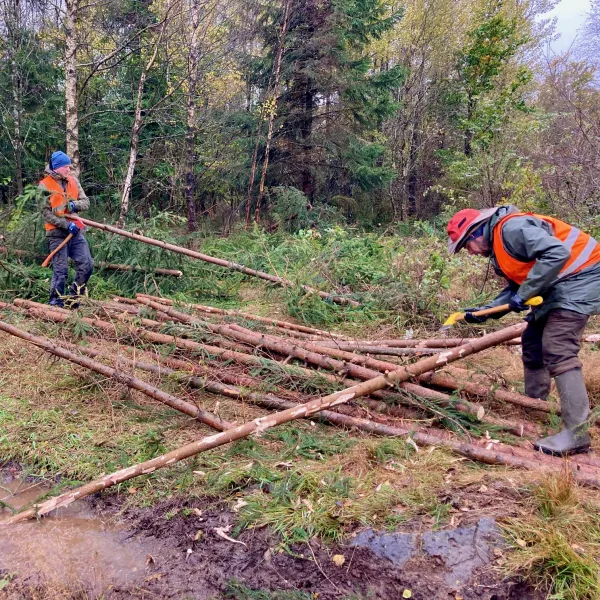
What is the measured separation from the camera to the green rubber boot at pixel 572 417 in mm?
3141

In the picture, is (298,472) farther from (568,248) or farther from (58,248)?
(58,248)

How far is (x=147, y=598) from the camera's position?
236cm

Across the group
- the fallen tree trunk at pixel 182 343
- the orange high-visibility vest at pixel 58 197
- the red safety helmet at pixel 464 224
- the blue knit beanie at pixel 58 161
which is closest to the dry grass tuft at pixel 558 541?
the red safety helmet at pixel 464 224

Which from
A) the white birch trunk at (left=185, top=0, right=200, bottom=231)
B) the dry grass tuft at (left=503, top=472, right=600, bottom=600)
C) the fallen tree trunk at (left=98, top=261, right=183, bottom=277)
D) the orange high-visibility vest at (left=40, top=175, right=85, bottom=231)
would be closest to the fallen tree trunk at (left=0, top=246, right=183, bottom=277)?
the fallen tree trunk at (left=98, top=261, right=183, bottom=277)

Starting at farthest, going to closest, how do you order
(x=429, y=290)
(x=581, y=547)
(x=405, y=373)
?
(x=429, y=290)
(x=405, y=373)
(x=581, y=547)

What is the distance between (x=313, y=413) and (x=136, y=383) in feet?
5.32

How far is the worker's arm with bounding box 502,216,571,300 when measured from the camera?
3.04 m

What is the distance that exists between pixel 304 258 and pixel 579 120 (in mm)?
4645

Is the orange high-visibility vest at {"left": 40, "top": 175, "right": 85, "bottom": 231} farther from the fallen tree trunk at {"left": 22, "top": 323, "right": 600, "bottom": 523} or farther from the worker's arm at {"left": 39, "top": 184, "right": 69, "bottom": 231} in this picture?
the fallen tree trunk at {"left": 22, "top": 323, "right": 600, "bottom": 523}

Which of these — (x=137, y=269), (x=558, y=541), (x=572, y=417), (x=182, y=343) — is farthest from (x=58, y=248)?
(x=558, y=541)

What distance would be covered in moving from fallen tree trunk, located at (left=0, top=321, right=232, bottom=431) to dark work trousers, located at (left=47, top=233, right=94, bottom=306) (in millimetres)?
1594

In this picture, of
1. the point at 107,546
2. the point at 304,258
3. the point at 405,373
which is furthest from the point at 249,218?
the point at 107,546

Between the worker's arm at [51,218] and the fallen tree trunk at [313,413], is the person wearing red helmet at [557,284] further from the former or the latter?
the worker's arm at [51,218]

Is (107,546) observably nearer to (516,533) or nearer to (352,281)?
(516,533)
